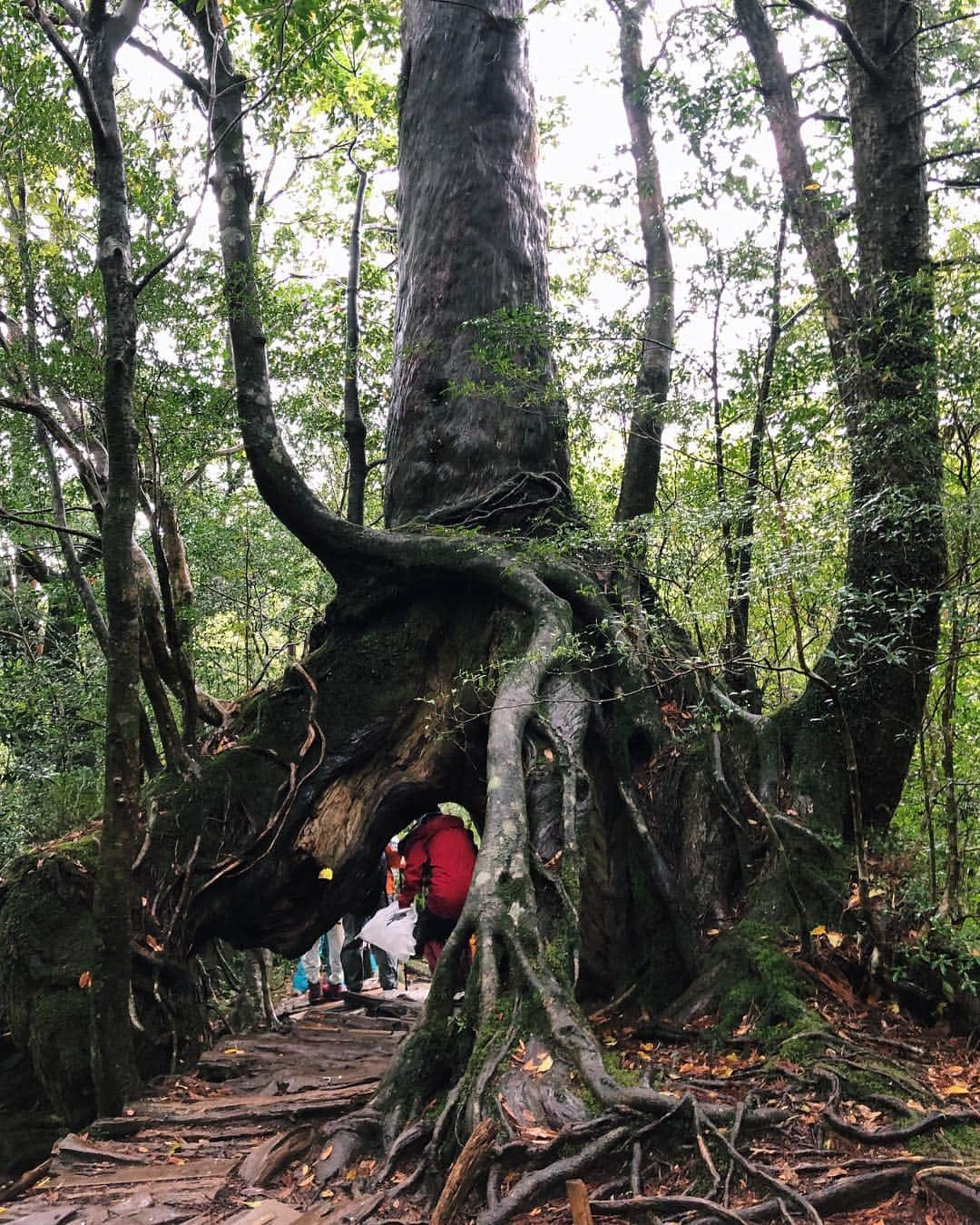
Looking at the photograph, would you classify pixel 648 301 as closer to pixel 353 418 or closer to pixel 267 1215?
pixel 353 418

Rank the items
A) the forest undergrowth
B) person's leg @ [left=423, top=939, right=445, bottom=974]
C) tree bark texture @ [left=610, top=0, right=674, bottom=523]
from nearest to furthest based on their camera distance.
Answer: the forest undergrowth < person's leg @ [left=423, top=939, right=445, bottom=974] < tree bark texture @ [left=610, top=0, right=674, bottom=523]

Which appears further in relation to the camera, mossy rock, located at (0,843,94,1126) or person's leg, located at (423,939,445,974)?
person's leg, located at (423,939,445,974)

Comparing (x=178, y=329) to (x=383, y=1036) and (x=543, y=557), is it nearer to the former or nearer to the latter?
(x=543, y=557)

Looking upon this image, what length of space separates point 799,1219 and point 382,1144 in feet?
5.74

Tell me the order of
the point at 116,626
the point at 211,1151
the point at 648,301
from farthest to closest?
the point at 648,301
the point at 116,626
the point at 211,1151

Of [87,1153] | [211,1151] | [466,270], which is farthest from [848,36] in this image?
[87,1153]

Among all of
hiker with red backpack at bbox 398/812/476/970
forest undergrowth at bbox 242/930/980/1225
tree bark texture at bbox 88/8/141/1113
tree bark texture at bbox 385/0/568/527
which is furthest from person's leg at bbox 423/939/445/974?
tree bark texture at bbox 385/0/568/527

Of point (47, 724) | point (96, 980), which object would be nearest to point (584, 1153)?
point (96, 980)

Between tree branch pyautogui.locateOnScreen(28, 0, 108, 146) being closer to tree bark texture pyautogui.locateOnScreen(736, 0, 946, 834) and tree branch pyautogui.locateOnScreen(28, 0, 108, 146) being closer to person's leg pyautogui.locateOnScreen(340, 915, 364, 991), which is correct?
tree bark texture pyautogui.locateOnScreen(736, 0, 946, 834)

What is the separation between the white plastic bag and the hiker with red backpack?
6.40 feet

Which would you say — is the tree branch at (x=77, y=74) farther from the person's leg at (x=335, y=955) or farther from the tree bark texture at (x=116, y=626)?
the person's leg at (x=335, y=955)

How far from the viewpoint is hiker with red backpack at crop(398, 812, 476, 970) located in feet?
19.4

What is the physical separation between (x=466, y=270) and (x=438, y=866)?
521cm

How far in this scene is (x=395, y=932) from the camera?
8141 millimetres
